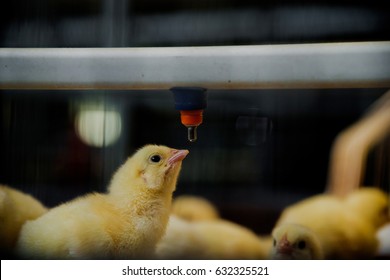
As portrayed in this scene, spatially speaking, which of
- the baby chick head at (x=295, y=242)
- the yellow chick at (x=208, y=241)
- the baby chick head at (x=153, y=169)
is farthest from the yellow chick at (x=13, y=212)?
the baby chick head at (x=295, y=242)

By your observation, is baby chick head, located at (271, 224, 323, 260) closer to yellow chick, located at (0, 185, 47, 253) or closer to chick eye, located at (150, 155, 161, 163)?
chick eye, located at (150, 155, 161, 163)

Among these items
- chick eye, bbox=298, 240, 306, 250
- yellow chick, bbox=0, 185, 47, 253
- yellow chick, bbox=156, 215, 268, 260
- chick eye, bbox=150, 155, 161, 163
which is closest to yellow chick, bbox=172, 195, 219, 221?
yellow chick, bbox=156, 215, 268, 260

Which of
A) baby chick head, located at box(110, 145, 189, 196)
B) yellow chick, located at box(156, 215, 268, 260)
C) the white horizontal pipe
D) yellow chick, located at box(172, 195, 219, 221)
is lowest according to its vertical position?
yellow chick, located at box(156, 215, 268, 260)

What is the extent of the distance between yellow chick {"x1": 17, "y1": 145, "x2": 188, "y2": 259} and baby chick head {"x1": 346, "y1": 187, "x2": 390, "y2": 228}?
1.67 ft

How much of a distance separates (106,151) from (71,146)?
0.35ft

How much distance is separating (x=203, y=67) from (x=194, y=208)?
408 mm

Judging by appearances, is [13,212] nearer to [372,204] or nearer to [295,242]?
[295,242]

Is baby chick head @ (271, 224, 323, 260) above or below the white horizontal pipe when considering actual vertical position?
below

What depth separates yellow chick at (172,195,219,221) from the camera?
5.48 ft

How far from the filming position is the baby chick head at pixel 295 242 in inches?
64.6

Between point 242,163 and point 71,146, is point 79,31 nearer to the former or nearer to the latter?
point 71,146

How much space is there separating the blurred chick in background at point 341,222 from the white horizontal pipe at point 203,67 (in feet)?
1.09

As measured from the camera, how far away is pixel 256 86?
163cm

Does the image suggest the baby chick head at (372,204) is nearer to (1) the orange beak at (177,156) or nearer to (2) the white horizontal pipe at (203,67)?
(2) the white horizontal pipe at (203,67)
